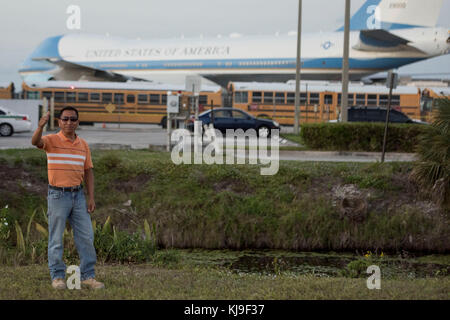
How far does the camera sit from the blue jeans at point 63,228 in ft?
18.5

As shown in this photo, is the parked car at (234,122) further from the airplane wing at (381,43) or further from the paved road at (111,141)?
the airplane wing at (381,43)

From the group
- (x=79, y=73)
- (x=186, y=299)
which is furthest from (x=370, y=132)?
(x=79, y=73)

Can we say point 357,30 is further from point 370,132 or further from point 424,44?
point 370,132

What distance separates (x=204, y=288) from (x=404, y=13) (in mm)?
50669

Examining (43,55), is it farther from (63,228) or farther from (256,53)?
(63,228)

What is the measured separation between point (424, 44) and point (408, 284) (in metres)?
48.2

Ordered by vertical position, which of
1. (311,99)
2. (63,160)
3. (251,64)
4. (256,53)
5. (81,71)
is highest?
(256,53)

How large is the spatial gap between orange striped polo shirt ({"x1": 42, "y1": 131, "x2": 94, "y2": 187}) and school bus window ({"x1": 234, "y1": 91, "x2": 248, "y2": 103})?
32.6 meters

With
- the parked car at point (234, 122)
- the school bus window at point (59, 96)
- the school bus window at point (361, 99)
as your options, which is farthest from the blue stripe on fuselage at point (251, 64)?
the parked car at point (234, 122)

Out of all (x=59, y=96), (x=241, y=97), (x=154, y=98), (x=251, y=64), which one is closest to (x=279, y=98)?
(x=241, y=97)

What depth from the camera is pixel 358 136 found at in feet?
63.4

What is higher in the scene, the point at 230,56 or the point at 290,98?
the point at 230,56

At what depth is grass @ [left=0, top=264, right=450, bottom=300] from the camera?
540 centimetres

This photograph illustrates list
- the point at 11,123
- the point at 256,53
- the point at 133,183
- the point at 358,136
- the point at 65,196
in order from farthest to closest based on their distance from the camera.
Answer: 1. the point at 256,53
2. the point at 11,123
3. the point at 358,136
4. the point at 133,183
5. the point at 65,196
